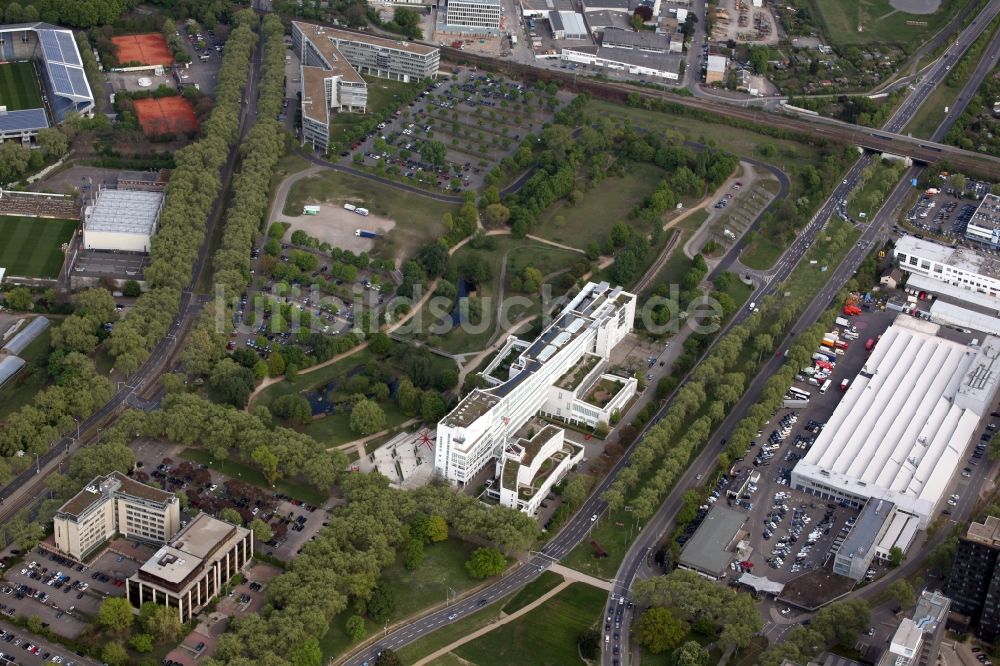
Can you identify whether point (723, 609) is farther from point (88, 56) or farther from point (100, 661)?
point (88, 56)

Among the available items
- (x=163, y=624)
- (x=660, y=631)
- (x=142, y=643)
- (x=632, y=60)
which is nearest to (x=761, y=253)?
(x=632, y=60)

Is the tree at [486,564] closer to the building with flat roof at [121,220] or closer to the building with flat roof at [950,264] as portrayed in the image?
the building with flat roof at [121,220]

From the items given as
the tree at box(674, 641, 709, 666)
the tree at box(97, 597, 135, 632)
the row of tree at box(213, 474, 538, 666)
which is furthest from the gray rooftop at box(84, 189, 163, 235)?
the tree at box(674, 641, 709, 666)

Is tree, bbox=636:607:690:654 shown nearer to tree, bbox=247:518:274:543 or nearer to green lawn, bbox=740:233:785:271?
tree, bbox=247:518:274:543

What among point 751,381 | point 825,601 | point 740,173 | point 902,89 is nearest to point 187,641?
point 825,601

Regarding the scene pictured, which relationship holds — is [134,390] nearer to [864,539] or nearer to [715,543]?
[715,543]

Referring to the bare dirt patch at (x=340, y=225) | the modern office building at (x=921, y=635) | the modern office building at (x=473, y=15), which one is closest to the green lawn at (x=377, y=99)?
the modern office building at (x=473, y=15)

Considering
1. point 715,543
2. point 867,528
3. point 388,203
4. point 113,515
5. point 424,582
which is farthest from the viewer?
point 388,203
